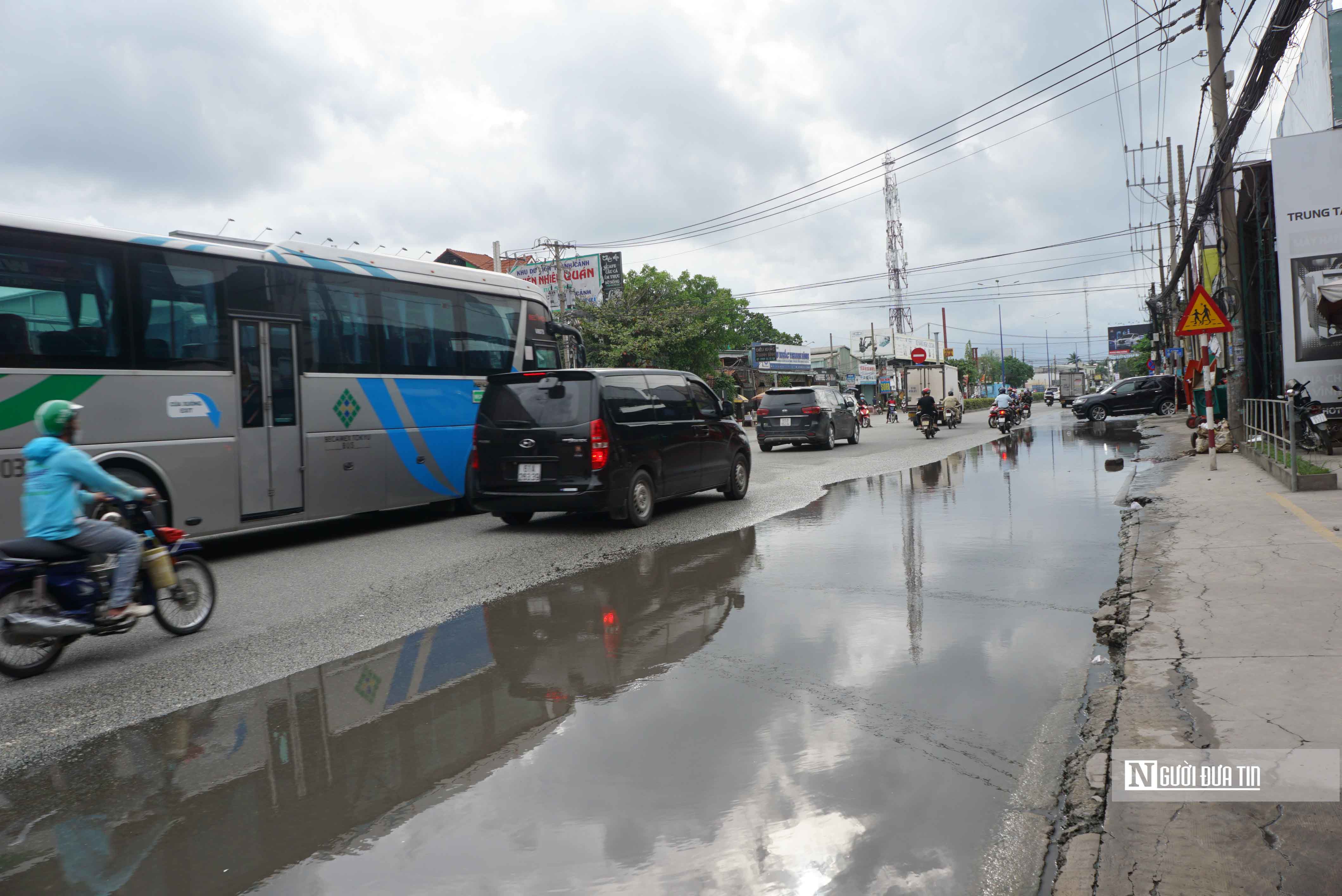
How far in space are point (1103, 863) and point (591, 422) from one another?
8.15m

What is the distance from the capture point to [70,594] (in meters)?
5.99

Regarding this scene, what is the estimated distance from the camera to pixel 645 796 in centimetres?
365

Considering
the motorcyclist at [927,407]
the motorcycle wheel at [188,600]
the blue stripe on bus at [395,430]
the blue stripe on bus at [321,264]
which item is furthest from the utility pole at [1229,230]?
the motorcycle wheel at [188,600]

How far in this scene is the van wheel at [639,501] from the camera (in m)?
11.1

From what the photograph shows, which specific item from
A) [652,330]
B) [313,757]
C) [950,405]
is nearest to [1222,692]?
[313,757]

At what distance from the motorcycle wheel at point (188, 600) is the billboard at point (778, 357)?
2415 inches

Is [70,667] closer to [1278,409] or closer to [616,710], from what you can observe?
[616,710]

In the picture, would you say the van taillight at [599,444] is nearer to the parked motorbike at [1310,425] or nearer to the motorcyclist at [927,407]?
the parked motorbike at [1310,425]

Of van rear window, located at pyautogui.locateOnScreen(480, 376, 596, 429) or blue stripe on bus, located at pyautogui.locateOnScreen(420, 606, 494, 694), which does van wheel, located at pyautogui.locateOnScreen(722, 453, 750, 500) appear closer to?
van rear window, located at pyautogui.locateOnScreen(480, 376, 596, 429)

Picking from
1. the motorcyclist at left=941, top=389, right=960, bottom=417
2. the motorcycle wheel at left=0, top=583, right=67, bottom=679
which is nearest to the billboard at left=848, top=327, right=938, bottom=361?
the motorcyclist at left=941, top=389, right=960, bottom=417

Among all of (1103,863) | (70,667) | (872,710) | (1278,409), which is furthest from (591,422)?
(1278,409)

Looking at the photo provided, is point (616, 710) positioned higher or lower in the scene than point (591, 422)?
lower

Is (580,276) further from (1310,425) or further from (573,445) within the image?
(573,445)

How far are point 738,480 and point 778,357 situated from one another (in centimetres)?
5600
